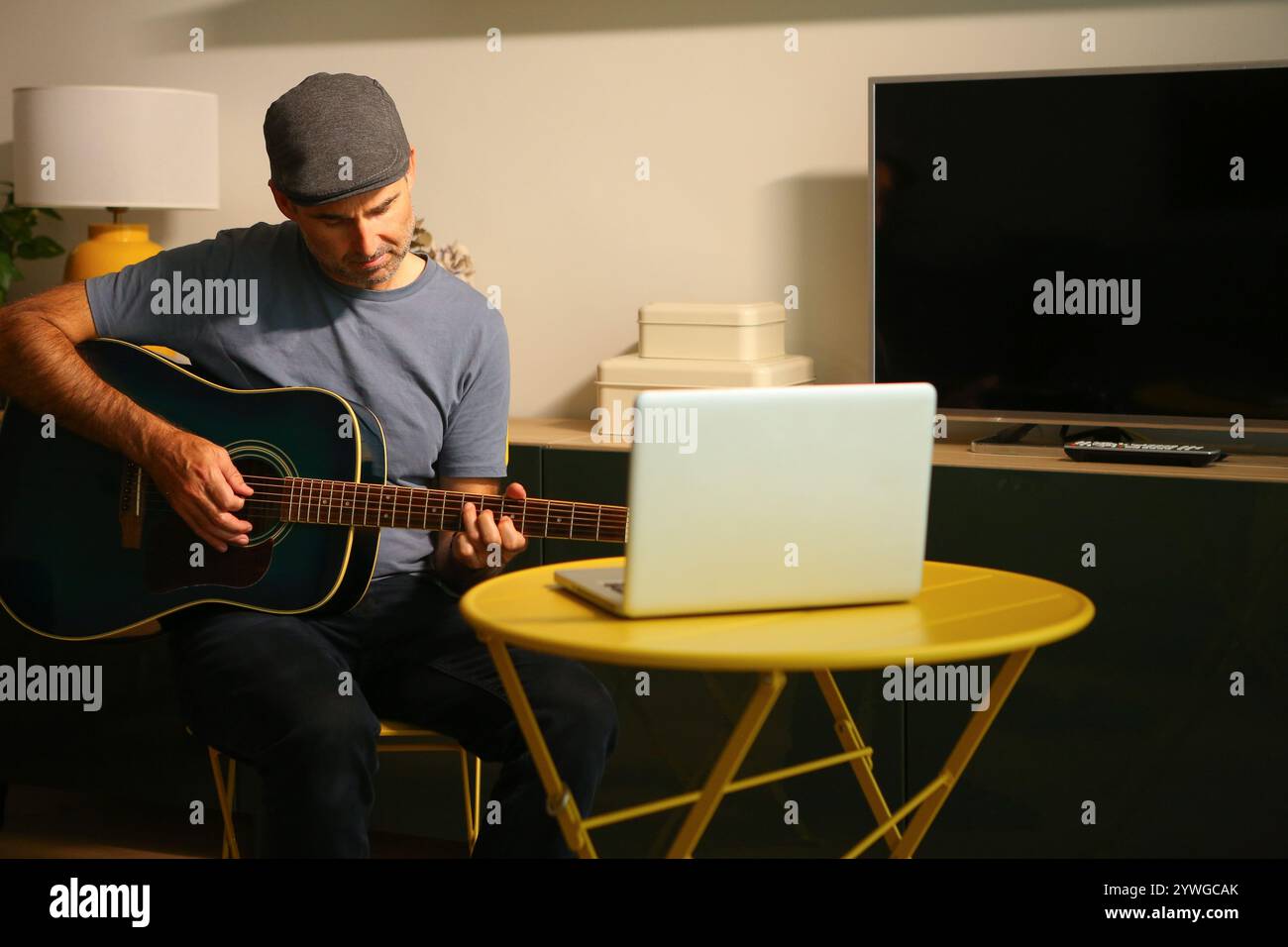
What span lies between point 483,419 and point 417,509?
0.85 ft

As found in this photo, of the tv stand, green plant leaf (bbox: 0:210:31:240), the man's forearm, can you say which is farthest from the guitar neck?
green plant leaf (bbox: 0:210:31:240)

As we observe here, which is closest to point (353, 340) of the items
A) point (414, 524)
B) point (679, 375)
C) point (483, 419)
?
point (483, 419)

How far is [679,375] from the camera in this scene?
278 cm

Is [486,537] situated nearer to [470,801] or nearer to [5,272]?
[470,801]

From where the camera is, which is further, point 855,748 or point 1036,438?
point 1036,438

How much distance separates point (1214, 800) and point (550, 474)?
3.95 feet

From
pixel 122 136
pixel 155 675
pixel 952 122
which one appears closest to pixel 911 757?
pixel 952 122

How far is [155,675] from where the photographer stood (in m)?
3.02

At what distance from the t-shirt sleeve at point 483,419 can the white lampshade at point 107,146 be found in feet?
3.80

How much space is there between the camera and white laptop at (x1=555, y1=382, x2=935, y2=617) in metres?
1.50

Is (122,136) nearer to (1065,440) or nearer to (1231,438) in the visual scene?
(1065,440)

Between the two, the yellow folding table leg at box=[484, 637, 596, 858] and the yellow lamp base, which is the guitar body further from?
the yellow lamp base

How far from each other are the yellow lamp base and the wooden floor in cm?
110

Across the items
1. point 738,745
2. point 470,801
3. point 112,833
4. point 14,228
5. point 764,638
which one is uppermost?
point 14,228
